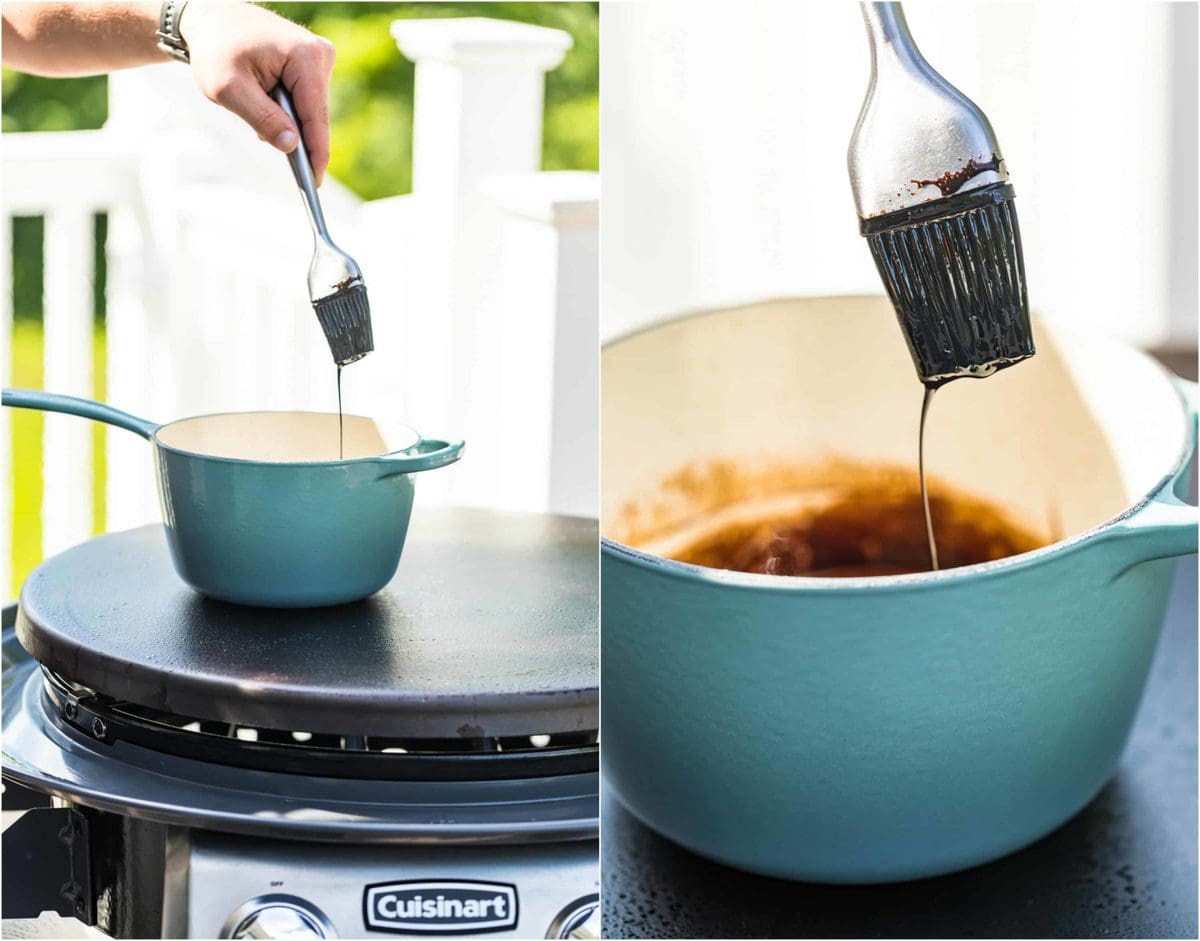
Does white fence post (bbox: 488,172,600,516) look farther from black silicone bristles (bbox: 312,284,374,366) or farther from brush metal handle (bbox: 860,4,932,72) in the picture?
brush metal handle (bbox: 860,4,932,72)

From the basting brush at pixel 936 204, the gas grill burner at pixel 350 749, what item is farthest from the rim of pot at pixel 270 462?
the basting brush at pixel 936 204

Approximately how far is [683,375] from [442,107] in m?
0.18

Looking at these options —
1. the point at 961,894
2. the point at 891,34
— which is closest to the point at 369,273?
the point at 891,34

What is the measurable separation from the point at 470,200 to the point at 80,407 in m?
0.21

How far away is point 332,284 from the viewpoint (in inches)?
21.2

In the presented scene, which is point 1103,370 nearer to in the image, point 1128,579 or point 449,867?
point 1128,579

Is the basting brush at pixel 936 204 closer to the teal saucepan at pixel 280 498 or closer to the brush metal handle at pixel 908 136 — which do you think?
the brush metal handle at pixel 908 136

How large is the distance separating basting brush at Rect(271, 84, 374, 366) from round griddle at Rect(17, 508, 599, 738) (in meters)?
0.09

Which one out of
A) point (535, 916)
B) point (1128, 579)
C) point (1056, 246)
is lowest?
point (535, 916)

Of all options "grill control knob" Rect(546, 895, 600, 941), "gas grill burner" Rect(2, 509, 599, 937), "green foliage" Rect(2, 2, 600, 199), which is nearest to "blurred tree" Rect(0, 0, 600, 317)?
"green foliage" Rect(2, 2, 600, 199)

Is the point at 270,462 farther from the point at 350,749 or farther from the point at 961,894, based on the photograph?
the point at 961,894

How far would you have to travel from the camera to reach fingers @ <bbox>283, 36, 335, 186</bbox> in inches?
21.2

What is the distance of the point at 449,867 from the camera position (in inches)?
16.9

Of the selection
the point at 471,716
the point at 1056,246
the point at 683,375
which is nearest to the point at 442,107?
Result: the point at 683,375
